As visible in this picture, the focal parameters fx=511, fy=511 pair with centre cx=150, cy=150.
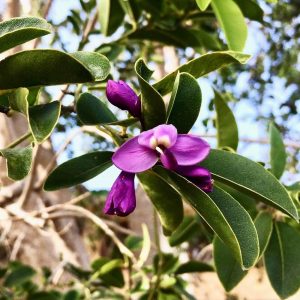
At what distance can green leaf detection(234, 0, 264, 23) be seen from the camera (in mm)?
1186

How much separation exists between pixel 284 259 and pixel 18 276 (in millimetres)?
1033

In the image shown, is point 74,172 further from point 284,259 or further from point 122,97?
point 284,259

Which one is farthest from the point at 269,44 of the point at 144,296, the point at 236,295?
the point at 144,296

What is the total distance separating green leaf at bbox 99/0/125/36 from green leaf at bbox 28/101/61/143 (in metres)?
0.82

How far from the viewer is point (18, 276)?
66.4 inches

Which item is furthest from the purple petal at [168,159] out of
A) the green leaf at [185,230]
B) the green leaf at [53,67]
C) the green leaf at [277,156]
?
the green leaf at [185,230]

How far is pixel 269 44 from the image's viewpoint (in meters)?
4.00

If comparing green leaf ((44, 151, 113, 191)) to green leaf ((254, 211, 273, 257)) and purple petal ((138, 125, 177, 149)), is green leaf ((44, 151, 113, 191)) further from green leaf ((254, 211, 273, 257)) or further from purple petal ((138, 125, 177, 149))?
green leaf ((254, 211, 273, 257))

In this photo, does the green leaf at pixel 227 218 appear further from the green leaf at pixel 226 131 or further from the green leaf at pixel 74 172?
the green leaf at pixel 226 131


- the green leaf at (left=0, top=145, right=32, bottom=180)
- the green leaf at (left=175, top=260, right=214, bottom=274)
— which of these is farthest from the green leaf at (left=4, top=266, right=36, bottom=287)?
the green leaf at (left=0, top=145, right=32, bottom=180)

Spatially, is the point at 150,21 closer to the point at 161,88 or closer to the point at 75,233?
the point at 161,88

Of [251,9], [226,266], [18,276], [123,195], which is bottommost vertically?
[18,276]

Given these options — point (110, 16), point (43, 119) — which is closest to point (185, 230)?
point (110, 16)

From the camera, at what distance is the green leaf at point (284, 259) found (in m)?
0.93
